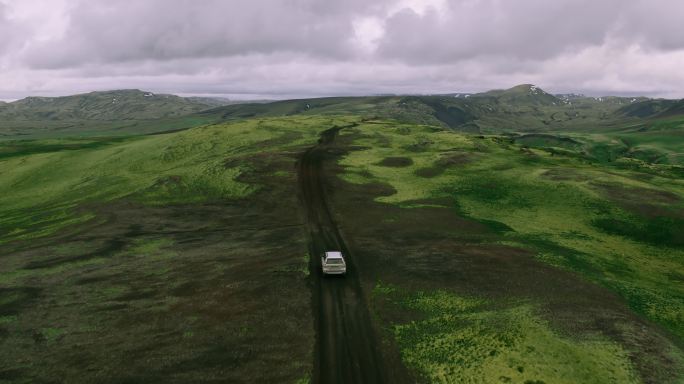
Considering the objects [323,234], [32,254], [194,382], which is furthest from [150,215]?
[194,382]

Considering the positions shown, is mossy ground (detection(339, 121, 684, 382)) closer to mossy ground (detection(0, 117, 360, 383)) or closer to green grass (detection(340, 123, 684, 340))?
green grass (detection(340, 123, 684, 340))

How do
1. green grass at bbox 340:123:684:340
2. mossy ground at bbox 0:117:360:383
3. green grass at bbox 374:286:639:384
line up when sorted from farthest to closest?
green grass at bbox 340:123:684:340 → mossy ground at bbox 0:117:360:383 → green grass at bbox 374:286:639:384

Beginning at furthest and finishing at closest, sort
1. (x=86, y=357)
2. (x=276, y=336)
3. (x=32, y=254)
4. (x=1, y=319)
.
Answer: (x=32, y=254) < (x=1, y=319) < (x=276, y=336) < (x=86, y=357)

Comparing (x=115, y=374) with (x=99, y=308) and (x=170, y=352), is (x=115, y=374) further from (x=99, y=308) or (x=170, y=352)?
(x=99, y=308)

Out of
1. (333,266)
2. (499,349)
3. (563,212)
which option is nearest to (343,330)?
(333,266)

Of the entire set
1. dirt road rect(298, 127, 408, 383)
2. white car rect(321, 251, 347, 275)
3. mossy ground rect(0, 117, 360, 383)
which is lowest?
dirt road rect(298, 127, 408, 383)

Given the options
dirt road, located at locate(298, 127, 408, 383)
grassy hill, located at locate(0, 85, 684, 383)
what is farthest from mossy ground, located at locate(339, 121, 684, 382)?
dirt road, located at locate(298, 127, 408, 383)
